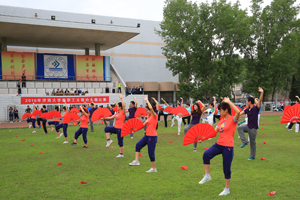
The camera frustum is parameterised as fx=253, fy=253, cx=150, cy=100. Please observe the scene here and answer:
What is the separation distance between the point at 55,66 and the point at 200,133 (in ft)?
109

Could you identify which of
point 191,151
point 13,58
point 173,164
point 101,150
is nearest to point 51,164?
point 101,150

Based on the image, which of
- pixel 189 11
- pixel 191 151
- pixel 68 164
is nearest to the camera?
pixel 68 164

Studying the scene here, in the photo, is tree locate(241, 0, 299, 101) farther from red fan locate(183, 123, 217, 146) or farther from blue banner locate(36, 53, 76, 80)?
red fan locate(183, 123, 217, 146)

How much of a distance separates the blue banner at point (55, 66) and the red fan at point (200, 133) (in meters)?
32.2

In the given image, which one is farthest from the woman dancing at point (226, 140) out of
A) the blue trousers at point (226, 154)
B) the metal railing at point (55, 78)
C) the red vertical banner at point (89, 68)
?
the red vertical banner at point (89, 68)

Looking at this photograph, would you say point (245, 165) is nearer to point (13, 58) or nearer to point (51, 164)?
point (51, 164)

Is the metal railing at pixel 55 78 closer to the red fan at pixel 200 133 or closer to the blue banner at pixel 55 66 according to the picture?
the blue banner at pixel 55 66

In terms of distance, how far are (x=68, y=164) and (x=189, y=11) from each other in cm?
3267

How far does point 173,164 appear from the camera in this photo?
25.2ft

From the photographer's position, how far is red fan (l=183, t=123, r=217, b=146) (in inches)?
222

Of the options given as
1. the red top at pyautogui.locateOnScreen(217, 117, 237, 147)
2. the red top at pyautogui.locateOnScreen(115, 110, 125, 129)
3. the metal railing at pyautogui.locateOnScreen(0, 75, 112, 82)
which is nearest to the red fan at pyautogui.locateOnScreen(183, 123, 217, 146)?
the red top at pyautogui.locateOnScreen(217, 117, 237, 147)

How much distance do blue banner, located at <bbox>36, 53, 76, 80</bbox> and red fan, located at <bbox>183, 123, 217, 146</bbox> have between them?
3222 centimetres

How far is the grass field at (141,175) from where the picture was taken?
522 cm

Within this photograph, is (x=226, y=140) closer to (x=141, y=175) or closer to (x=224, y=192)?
(x=224, y=192)
